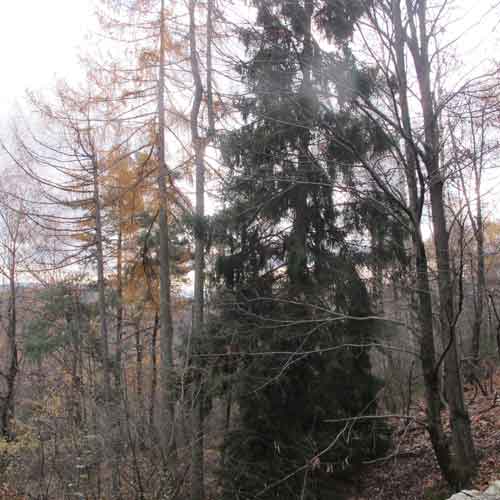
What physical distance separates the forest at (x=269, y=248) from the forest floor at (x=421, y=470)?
46mm

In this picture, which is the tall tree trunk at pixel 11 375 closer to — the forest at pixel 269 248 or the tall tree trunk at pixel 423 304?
the forest at pixel 269 248

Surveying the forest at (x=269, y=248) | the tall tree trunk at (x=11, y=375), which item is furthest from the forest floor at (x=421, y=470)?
the tall tree trunk at (x=11, y=375)

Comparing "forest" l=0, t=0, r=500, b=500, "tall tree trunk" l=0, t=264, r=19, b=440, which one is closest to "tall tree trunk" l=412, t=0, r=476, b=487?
"forest" l=0, t=0, r=500, b=500

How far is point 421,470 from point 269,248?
180 inches

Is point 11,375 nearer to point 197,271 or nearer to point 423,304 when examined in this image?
point 197,271

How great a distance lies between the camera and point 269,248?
825 centimetres

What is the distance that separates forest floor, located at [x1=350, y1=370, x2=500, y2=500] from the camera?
20.1ft

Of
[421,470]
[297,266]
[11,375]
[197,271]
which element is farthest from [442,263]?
[11,375]

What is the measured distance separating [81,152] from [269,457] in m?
8.30

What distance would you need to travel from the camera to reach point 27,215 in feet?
33.5

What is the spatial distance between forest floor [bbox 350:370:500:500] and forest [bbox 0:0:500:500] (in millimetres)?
46

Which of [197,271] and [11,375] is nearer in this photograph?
[197,271]

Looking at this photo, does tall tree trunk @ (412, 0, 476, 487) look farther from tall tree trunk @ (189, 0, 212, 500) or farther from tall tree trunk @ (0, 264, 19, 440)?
tall tree trunk @ (0, 264, 19, 440)

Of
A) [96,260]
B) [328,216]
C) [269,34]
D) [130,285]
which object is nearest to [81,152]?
[96,260]
